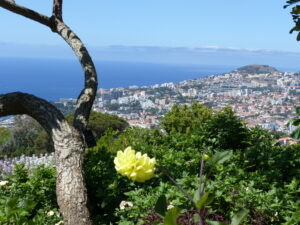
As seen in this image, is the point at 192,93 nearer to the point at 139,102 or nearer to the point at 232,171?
the point at 139,102

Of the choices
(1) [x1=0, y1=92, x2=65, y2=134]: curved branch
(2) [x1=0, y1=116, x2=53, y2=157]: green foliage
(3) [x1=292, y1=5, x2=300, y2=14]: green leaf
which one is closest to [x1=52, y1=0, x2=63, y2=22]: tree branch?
(1) [x1=0, y1=92, x2=65, y2=134]: curved branch

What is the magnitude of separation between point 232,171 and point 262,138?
187 centimetres

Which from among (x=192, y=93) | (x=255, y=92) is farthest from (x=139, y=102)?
(x=255, y=92)

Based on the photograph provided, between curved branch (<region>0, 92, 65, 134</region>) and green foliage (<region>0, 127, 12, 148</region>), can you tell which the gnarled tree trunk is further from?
green foliage (<region>0, 127, 12, 148</region>)

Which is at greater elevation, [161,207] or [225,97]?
[161,207]

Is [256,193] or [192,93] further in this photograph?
[192,93]

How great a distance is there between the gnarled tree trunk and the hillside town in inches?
929

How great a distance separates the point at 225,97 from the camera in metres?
45.4

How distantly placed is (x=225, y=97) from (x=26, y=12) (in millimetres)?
41639

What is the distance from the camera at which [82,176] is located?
11.1ft

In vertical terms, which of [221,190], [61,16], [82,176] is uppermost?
[61,16]

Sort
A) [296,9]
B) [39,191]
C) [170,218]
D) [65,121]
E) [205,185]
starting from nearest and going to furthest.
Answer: [170,218] → [205,185] → [296,9] → [39,191] → [65,121]

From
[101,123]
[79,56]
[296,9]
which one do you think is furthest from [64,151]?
[101,123]

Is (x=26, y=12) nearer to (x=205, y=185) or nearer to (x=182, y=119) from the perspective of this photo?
(x=182, y=119)
